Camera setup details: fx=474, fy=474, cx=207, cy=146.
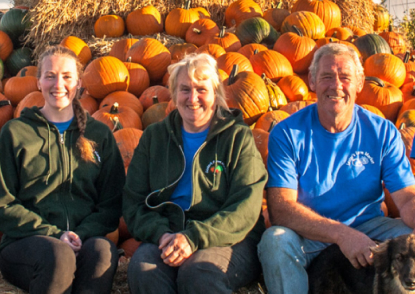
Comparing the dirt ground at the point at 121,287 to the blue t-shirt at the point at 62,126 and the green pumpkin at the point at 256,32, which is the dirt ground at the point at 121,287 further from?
the green pumpkin at the point at 256,32

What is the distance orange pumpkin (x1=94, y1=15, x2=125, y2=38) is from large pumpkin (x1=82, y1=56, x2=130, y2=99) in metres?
1.96

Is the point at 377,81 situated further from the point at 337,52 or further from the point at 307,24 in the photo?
the point at 337,52

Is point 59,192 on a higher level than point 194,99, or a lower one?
lower

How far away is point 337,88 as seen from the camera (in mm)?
3059

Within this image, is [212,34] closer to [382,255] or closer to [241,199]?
[241,199]

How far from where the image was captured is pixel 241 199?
9.62ft

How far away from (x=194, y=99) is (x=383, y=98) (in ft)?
11.2

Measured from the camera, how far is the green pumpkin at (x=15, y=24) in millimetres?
8641

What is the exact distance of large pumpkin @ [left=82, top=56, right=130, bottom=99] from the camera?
6020 millimetres

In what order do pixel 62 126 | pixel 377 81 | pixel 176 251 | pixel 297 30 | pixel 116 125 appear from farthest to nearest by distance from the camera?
pixel 297 30 → pixel 377 81 → pixel 116 125 → pixel 62 126 → pixel 176 251

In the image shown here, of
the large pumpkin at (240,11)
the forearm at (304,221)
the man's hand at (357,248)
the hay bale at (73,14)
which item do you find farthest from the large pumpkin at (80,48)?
the man's hand at (357,248)

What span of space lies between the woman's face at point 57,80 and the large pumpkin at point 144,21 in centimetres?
498

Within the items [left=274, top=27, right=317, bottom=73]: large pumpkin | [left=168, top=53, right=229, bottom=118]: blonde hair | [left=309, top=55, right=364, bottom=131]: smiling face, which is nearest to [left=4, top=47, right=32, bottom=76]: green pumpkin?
[left=274, top=27, right=317, bottom=73]: large pumpkin

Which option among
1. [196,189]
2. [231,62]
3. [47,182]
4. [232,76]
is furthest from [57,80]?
[231,62]
